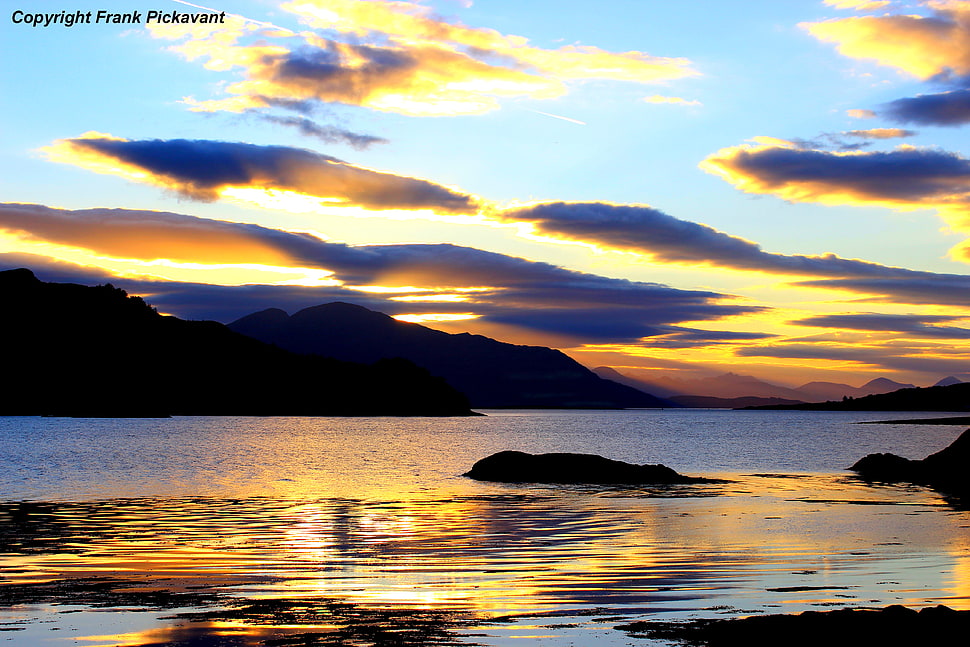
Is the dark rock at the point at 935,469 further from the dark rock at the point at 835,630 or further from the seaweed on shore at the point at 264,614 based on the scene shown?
the seaweed on shore at the point at 264,614

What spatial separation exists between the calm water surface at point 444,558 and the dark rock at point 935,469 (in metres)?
5.57

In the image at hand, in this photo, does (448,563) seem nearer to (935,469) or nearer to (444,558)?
(444,558)

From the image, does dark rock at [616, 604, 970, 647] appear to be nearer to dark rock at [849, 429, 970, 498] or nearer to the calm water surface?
the calm water surface

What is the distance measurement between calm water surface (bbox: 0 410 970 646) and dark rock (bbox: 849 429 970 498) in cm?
557

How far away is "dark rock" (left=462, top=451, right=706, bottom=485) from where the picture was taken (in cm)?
5475

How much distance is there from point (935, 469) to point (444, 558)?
44.1 m

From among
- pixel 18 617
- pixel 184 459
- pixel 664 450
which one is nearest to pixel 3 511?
pixel 18 617

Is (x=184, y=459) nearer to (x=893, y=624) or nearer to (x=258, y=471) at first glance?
(x=258, y=471)

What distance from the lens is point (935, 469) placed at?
5681cm

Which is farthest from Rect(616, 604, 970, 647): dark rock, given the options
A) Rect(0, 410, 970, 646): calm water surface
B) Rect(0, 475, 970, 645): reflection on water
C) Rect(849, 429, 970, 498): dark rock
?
Rect(849, 429, 970, 498): dark rock

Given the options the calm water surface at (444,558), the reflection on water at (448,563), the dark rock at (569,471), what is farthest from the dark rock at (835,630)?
the dark rock at (569,471)

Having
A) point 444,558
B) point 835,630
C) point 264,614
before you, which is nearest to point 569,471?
point 444,558

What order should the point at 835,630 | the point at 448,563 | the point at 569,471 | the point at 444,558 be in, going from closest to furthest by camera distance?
the point at 835,630
the point at 448,563
the point at 444,558
the point at 569,471

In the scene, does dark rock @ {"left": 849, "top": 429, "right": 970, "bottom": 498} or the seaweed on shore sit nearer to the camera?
the seaweed on shore
